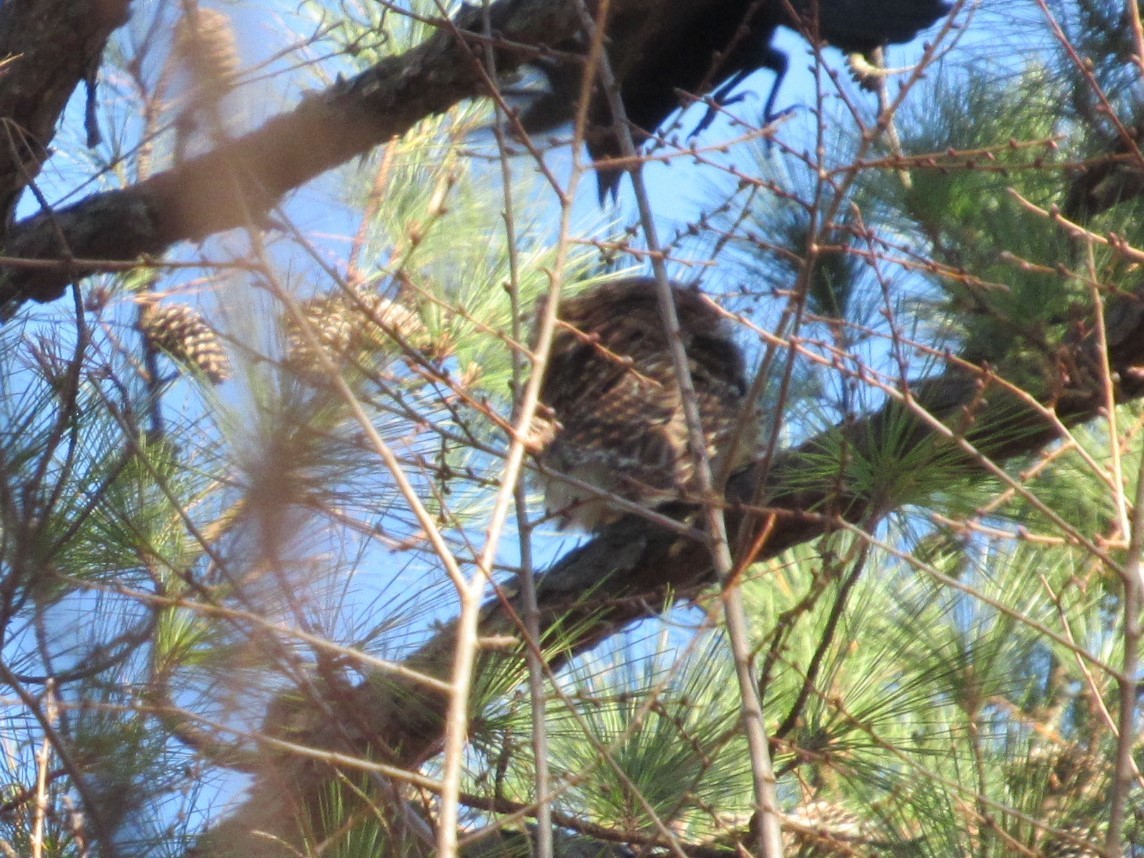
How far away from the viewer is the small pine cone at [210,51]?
113 cm

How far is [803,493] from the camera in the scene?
2338mm

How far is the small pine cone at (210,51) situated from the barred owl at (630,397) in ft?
4.46

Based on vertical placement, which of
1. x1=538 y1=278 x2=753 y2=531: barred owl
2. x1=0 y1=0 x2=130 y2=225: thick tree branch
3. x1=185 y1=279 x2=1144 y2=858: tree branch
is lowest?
x1=185 y1=279 x2=1144 y2=858: tree branch

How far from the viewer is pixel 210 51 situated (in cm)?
115

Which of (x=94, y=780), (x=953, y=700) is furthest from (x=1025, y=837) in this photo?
(x=94, y=780)

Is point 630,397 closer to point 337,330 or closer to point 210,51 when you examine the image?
point 337,330

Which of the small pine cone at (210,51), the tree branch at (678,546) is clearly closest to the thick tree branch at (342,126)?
the tree branch at (678,546)

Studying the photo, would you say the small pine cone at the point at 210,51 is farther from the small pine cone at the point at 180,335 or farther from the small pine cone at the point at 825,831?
the small pine cone at the point at 180,335

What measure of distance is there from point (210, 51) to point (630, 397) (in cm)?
175

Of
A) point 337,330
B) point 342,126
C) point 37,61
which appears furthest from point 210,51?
point 37,61

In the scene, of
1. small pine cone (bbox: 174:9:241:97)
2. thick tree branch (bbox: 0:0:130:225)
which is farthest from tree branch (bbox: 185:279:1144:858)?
thick tree branch (bbox: 0:0:130:225)

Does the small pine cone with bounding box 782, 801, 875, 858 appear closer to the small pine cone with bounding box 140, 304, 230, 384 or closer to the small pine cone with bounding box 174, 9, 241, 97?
the small pine cone with bounding box 174, 9, 241, 97

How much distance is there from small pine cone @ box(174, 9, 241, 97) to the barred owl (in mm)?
1359

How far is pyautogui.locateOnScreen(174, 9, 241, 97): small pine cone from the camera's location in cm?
113
